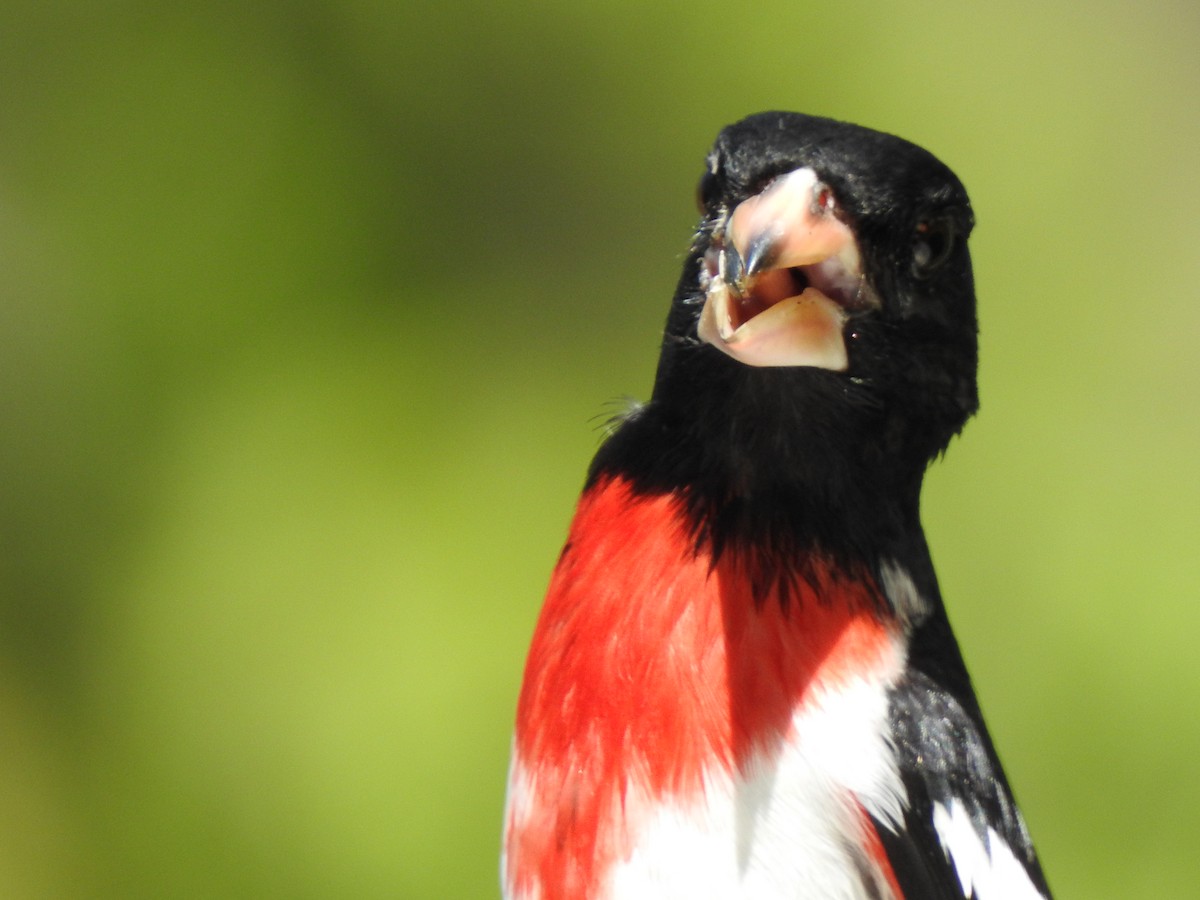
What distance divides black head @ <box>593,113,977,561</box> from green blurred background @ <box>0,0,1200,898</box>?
4.92 ft

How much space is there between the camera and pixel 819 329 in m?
1.18

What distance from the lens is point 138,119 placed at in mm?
3102

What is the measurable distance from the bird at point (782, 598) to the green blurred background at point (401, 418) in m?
1.47

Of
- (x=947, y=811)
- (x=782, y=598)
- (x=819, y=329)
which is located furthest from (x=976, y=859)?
(x=819, y=329)

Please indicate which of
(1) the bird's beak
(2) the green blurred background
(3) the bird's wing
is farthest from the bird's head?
(2) the green blurred background

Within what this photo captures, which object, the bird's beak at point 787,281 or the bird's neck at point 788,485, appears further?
the bird's neck at point 788,485

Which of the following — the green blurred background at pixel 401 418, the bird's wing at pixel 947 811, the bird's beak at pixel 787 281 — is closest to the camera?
the bird's beak at pixel 787 281

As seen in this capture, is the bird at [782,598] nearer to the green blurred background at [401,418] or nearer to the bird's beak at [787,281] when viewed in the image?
the bird's beak at [787,281]

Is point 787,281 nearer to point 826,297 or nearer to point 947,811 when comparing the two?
point 826,297

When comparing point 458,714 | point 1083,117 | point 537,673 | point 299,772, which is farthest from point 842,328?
point 1083,117

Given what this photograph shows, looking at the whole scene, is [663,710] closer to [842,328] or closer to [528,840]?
[528,840]

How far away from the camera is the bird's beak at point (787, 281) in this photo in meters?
1.11

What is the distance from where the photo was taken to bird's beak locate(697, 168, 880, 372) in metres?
1.11

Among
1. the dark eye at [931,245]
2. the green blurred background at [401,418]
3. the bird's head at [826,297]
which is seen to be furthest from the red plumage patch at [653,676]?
the green blurred background at [401,418]
